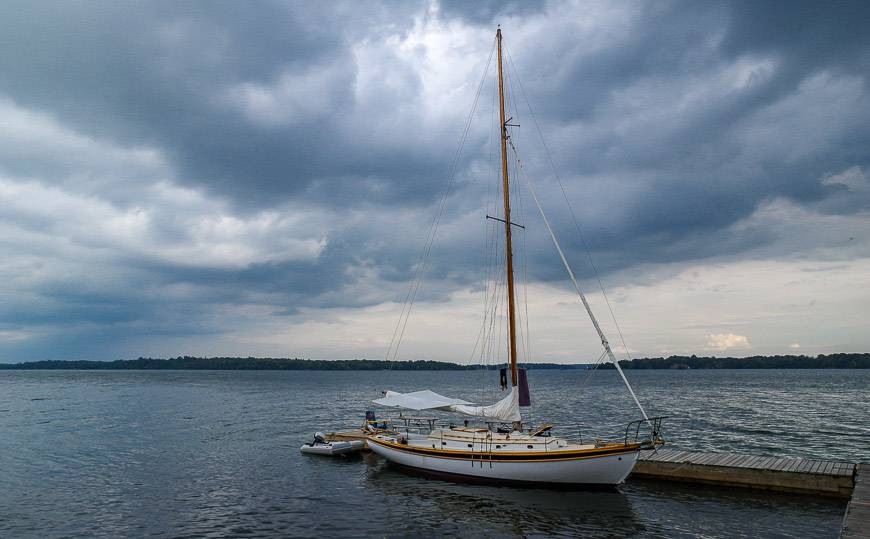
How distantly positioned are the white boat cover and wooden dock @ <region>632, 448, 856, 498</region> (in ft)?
25.7

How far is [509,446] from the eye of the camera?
28219 mm

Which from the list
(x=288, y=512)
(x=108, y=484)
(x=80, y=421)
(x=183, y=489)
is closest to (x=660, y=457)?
(x=288, y=512)

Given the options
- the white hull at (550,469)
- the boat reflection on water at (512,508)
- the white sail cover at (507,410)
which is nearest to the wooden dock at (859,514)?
the boat reflection on water at (512,508)

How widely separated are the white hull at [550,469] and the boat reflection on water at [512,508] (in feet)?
2.09

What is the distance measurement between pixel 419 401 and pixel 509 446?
859 cm

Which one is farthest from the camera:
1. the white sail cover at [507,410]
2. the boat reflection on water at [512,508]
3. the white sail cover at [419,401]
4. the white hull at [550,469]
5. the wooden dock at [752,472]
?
the white sail cover at [419,401]

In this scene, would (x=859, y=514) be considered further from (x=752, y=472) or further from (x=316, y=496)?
(x=316, y=496)

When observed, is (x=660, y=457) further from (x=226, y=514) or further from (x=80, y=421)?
(x=80, y=421)

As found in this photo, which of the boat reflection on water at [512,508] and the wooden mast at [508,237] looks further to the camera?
the wooden mast at [508,237]

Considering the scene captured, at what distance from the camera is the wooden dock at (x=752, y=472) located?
24922 mm

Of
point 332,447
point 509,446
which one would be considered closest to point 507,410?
point 509,446

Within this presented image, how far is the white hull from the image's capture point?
1020 inches

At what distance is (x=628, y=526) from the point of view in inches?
878

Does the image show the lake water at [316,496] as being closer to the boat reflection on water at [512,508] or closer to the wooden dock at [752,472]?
the boat reflection on water at [512,508]
